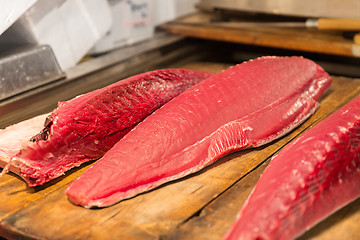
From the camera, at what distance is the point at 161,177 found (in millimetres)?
1440

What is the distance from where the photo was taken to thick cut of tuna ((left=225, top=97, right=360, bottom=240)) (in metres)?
1.11

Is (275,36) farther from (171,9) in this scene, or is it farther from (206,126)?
(206,126)

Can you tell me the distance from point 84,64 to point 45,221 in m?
→ 1.25

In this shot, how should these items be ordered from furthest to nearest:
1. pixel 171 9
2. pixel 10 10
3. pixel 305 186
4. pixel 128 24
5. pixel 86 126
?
pixel 171 9, pixel 128 24, pixel 10 10, pixel 86 126, pixel 305 186

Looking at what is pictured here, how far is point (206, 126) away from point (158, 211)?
1.28 ft

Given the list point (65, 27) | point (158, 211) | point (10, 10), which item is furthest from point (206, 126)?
point (65, 27)

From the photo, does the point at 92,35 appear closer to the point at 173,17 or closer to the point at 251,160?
the point at 173,17

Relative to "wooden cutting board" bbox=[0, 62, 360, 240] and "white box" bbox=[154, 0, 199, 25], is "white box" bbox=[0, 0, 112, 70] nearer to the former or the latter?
"white box" bbox=[154, 0, 199, 25]

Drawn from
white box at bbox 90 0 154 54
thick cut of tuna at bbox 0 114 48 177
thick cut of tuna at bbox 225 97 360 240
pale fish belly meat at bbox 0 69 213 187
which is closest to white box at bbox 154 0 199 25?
white box at bbox 90 0 154 54

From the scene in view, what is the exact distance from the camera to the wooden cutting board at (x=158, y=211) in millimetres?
1207

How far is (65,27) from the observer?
2.31 meters

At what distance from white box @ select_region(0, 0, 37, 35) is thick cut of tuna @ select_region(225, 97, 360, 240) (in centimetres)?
127

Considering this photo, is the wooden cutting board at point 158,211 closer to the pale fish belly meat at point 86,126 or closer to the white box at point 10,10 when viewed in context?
the pale fish belly meat at point 86,126

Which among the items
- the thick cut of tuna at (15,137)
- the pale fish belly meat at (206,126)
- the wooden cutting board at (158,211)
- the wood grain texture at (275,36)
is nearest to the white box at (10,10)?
the thick cut of tuna at (15,137)
